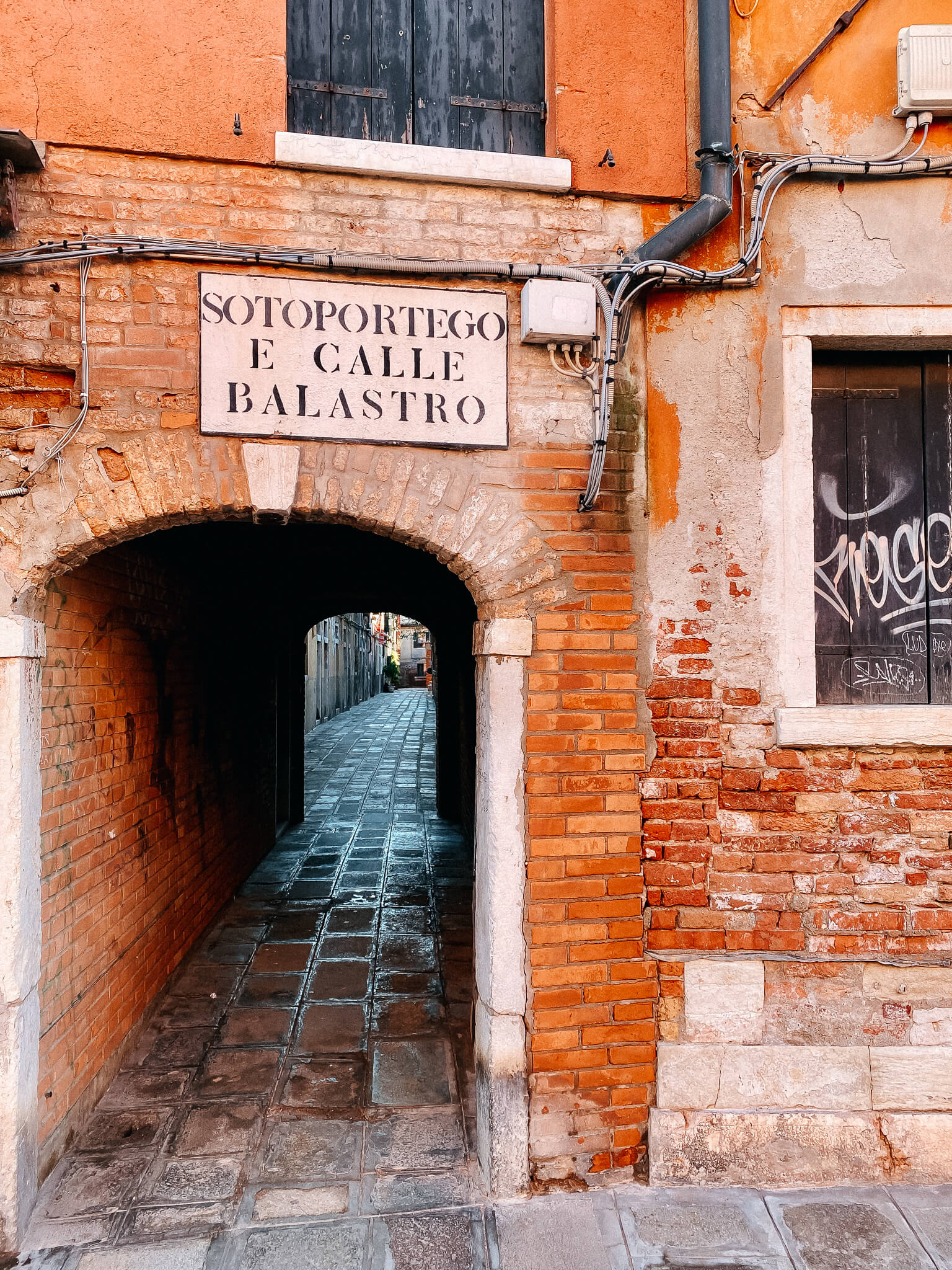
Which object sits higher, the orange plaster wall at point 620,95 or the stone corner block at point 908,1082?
the orange plaster wall at point 620,95

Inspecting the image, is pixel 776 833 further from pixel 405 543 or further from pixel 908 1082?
pixel 405 543

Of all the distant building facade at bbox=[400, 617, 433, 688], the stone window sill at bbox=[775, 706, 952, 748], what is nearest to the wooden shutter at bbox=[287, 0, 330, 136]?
the stone window sill at bbox=[775, 706, 952, 748]

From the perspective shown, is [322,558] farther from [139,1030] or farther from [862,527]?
[862,527]

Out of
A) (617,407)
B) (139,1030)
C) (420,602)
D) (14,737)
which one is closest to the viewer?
(14,737)

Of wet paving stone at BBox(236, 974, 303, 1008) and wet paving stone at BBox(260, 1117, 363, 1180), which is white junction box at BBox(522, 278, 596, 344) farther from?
wet paving stone at BBox(236, 974, 303, 1008)

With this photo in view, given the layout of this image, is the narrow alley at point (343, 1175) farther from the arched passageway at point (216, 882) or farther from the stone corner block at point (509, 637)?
the stone corner block at point (509, 637)

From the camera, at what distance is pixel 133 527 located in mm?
2793

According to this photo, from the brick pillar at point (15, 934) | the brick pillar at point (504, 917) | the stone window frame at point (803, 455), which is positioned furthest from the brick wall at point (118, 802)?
the stone window frame at point (803, 455)

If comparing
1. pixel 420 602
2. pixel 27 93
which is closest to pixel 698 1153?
pixel 27 93

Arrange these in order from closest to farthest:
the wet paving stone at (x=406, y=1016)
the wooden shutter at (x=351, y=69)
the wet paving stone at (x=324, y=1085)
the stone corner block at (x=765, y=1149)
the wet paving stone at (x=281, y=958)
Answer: the stone corner block at (x=765, y=1149) < the wooden shutter at (x=351, y=69) < the wet paving stone at (x=324, y=1085) < the wet paving stone at (x=406, y=1016) < the wet paving stone at (x=281, y=958)

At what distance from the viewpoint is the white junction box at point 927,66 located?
305 cm

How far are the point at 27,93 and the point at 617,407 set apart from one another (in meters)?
2.52

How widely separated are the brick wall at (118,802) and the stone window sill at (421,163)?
197 centimetres

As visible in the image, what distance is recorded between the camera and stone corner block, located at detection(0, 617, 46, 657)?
2.63 meters
